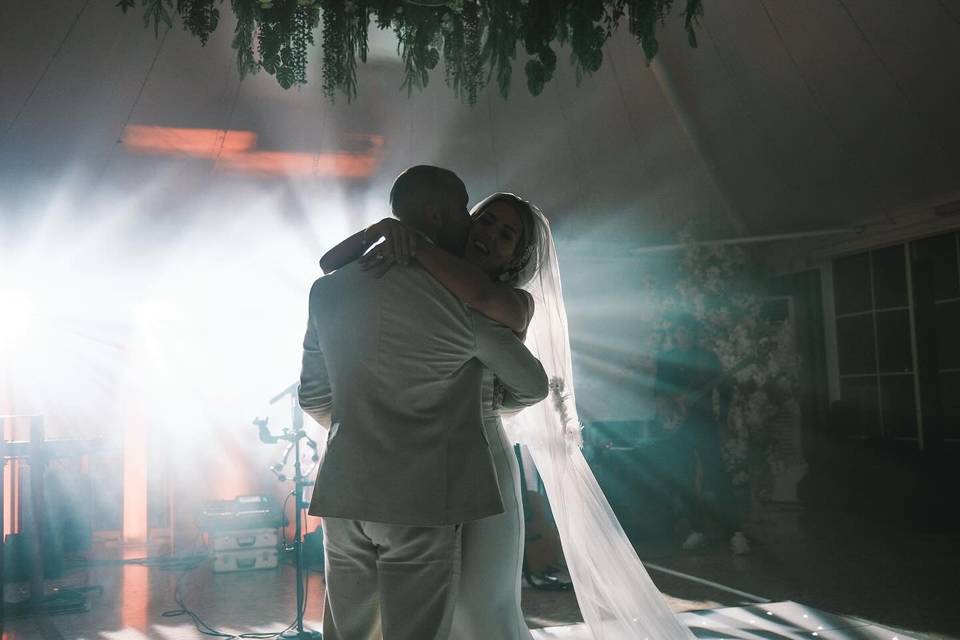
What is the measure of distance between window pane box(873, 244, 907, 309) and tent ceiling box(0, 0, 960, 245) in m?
0.42

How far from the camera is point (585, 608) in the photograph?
7.20 ft

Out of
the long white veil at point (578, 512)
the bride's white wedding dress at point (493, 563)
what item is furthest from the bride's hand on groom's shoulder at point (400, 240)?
the long white veil at point (578, 512)

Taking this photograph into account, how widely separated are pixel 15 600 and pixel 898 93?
6323 mm

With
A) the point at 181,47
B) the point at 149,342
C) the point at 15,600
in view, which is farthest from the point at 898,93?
the point at 15,600

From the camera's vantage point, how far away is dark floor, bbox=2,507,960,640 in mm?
3875

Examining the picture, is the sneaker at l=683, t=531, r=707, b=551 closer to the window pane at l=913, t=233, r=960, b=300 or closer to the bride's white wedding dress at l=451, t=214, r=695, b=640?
the window pane at l=913, t=233, r=960, b=300

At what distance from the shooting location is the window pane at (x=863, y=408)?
24.0ft

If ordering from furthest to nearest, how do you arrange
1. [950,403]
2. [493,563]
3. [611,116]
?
1. [950,403]
2. [611,116]
3. [493,563]

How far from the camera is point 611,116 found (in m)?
6.27

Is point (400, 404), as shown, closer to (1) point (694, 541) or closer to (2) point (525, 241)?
(2) point (525, 241)

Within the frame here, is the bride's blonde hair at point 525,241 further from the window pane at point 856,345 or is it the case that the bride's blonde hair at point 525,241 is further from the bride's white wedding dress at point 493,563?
the window pane at point 856,345

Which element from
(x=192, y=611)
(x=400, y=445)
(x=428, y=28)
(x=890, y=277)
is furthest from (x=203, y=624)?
(x=890, y=277)

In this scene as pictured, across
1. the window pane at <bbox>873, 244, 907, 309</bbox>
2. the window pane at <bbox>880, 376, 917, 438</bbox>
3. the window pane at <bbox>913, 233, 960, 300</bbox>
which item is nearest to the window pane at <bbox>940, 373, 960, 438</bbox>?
the window pane at <bbox>880, 376, 917, 438</bbox>

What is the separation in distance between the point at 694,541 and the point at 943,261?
3.08m
